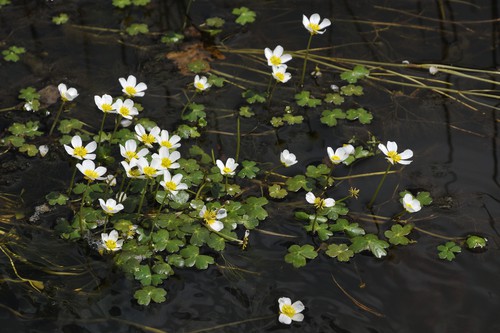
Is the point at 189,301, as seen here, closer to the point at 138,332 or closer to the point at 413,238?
the point at 138,332

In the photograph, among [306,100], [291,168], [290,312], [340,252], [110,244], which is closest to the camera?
[290,312]

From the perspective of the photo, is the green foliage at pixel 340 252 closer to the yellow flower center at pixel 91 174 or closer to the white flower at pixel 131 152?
the white flower at pixel 131 152

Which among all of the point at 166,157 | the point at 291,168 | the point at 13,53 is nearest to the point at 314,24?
the point at 291,168

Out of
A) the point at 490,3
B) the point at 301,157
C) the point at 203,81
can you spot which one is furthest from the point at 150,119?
the point at 490,3

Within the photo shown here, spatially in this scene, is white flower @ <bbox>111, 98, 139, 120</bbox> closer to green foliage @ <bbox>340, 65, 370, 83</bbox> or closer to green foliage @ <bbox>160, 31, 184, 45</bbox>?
green foliage @ <bbox>160, 31, 184, 45</bbox>

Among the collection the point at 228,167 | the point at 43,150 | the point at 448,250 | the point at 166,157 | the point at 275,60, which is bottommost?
the point at 448,250

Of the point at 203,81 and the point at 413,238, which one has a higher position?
the point at 203,81

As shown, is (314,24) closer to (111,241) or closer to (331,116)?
(331,116)

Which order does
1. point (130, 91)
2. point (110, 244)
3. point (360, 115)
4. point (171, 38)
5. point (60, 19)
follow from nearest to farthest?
point (110, 244) → point (130, 91) → point (360, 115) → point (171, 38) → point (60, 19)
